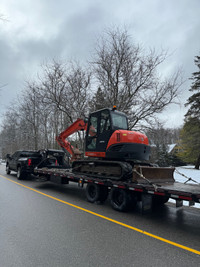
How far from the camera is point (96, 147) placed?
7.87m

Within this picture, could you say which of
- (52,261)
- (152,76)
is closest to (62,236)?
(52,261)

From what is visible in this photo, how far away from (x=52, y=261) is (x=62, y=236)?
994 millimetres

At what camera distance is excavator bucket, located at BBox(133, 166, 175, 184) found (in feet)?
20.1

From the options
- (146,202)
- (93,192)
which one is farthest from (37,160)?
(146,202)

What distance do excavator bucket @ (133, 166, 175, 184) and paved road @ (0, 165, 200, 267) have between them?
1.01m

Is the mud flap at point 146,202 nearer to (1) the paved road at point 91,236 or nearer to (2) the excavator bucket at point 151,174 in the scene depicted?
(1) the paved road at point 91,236

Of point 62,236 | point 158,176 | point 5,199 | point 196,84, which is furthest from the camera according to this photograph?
point 196,84

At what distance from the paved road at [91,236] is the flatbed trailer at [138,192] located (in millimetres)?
361

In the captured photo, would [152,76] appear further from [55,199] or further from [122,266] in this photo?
[122,266]

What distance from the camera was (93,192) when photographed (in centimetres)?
777

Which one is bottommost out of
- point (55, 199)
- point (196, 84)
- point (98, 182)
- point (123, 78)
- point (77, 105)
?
point (55, 199)

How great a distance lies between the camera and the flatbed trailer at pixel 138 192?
503 cm

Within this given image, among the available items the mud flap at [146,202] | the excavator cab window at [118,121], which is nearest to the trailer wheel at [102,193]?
the mud flap at [146,202]

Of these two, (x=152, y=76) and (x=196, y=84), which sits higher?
(x=196, y=84)
